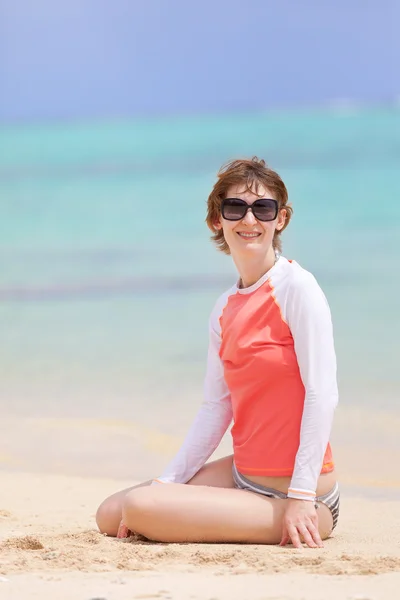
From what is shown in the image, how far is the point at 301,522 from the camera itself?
3656 millimetres

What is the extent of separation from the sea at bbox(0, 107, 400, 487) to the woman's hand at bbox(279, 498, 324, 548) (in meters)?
1.65

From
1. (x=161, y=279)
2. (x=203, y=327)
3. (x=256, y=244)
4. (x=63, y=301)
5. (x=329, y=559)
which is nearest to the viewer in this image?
(x=329, y=559)

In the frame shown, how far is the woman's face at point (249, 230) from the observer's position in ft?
12.9

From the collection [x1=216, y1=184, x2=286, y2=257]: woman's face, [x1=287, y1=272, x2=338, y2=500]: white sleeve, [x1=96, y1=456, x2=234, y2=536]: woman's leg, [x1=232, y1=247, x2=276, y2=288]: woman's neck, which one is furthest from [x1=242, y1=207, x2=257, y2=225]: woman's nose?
[x1=96, y1=456, x2=234, y2=536]: woman's leg

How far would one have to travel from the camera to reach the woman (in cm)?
372

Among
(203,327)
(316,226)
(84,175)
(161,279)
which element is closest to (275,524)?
(203,327)

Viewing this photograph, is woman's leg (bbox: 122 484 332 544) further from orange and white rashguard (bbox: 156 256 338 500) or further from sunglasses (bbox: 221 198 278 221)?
sunglasses (bbox: 221 198 278 221)

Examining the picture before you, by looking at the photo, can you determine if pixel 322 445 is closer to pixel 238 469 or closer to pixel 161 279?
pixel 238 469

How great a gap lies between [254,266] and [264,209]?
200mm

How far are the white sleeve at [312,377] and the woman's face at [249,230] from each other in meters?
0.23

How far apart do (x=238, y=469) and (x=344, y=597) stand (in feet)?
3.45

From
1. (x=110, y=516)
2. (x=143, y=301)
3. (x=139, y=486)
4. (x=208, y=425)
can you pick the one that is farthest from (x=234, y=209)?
(x=143, y=301)

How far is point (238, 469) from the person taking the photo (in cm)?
396

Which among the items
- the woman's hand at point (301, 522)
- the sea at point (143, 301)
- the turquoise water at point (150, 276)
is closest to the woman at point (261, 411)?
the woman's hand at point (301, 522)
